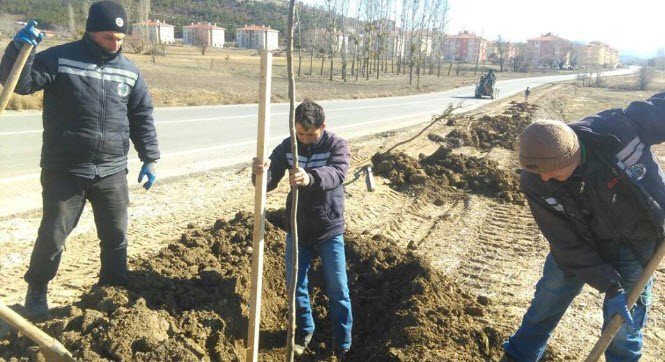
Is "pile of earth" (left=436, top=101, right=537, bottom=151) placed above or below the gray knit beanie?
below

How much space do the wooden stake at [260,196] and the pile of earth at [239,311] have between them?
16.4 inches

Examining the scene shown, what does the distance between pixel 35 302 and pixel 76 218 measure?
679 mm

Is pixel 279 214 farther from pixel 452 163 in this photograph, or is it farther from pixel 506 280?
pixel 452 163

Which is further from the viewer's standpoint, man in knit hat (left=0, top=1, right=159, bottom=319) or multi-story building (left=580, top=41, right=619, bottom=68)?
multi-story building (left=580, top=41, right=619, bottom=68)

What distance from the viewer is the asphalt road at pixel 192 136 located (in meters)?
7.36

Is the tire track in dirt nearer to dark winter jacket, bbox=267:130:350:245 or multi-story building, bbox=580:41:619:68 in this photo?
dark winter jacket, bbox=267:130:350:245

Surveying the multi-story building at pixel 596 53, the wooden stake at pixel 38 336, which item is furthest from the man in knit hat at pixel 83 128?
the multi-story building at pixel 596 53

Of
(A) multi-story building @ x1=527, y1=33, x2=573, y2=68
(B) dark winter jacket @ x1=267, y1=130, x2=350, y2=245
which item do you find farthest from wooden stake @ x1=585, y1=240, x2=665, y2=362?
(A) multi-story building @ x1=527, y1=33, x2=573, y2=68

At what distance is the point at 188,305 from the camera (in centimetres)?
346

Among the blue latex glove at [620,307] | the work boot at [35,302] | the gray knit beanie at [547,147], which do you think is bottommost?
the work boot at [35,302]

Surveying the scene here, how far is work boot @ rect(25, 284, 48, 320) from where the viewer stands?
3.50 m

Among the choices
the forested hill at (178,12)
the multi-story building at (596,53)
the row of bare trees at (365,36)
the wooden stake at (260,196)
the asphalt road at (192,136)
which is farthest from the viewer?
the multi-story building at (596,53)

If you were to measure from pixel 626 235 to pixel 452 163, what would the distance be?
6.62 metres

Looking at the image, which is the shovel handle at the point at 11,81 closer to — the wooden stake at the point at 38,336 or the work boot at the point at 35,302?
the wooden stake at the point at 38,336
